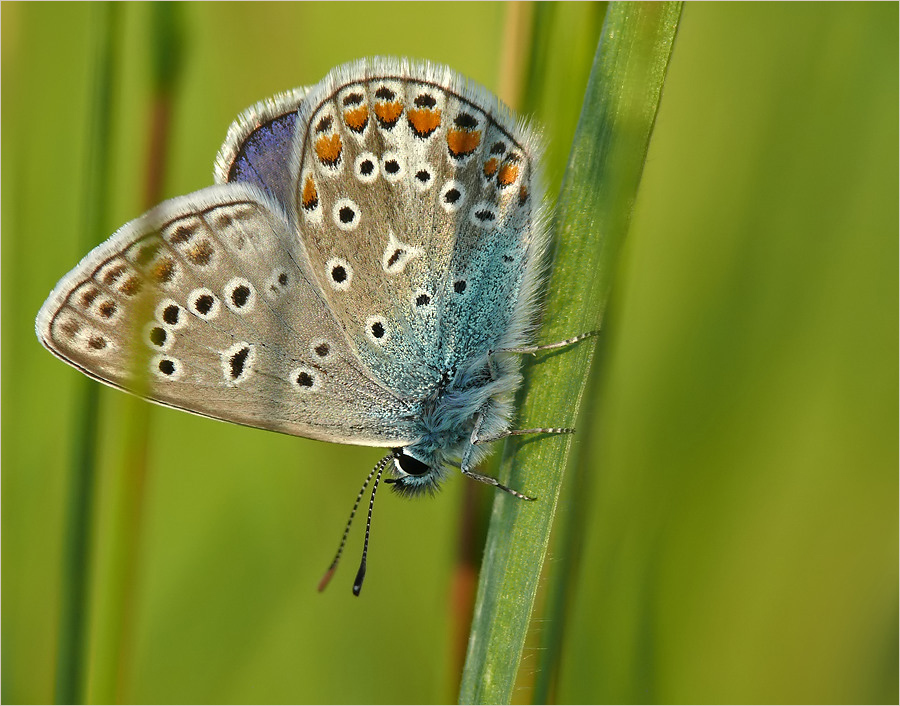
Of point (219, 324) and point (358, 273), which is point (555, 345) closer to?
point (358, 273)

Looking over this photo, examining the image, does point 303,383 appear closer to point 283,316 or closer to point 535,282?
point 283,316

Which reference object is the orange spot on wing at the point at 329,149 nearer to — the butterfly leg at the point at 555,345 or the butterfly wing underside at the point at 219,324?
the butterfly wing underside at the point at 219,324

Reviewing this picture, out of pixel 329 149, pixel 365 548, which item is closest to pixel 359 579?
pixel 365 548

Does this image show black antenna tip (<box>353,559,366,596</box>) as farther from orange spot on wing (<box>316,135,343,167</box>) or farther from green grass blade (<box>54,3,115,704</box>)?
orange spot on wing (<box>316,135,343,167</box>)

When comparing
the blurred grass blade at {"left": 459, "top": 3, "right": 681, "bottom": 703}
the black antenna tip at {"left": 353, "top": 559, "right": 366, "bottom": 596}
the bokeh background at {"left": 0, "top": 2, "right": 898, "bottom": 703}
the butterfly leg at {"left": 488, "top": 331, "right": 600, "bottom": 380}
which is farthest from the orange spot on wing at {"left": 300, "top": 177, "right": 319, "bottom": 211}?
the black antenna tip at {"left": 353, "top": 559, "right": 366, "bottom": 596}

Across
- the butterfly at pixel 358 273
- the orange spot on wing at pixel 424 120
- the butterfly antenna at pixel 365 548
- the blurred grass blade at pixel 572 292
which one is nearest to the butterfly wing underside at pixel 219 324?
the butterfly at pixel 358 273
